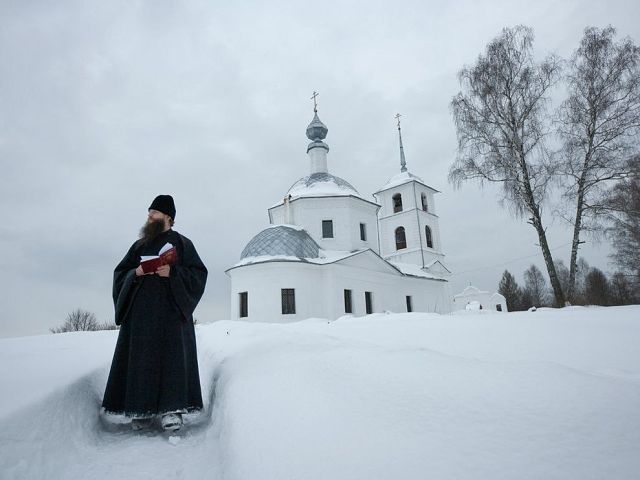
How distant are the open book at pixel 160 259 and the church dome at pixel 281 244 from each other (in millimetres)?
15616

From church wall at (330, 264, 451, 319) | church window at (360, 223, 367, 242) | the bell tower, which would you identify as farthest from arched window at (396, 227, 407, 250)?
church window at (360, 223, 367, 242)

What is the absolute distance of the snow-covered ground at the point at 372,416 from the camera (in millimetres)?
1420

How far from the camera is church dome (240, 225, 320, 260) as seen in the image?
62.2 feet

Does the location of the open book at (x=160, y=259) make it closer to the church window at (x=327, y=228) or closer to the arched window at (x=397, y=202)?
the church window at (x=327, y=228)

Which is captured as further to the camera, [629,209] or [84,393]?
[629,209]

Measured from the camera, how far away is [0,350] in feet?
12.4

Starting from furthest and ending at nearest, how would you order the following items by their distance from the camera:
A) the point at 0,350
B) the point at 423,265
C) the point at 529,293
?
the point at 529,293
the point at 423,265
the point at 0,350

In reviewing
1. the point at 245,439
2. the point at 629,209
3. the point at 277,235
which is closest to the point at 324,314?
the point at 277,235

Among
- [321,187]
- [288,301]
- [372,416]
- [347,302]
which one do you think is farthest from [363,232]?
[372,416]

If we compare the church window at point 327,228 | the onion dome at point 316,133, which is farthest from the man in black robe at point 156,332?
the onion dome at point 316,133

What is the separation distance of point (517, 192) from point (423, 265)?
16.7 meters

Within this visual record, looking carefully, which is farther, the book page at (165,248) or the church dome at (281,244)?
the church dome at (281,244)

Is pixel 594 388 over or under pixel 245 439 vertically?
over

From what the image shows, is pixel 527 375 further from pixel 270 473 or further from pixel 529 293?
pixel 529 293
